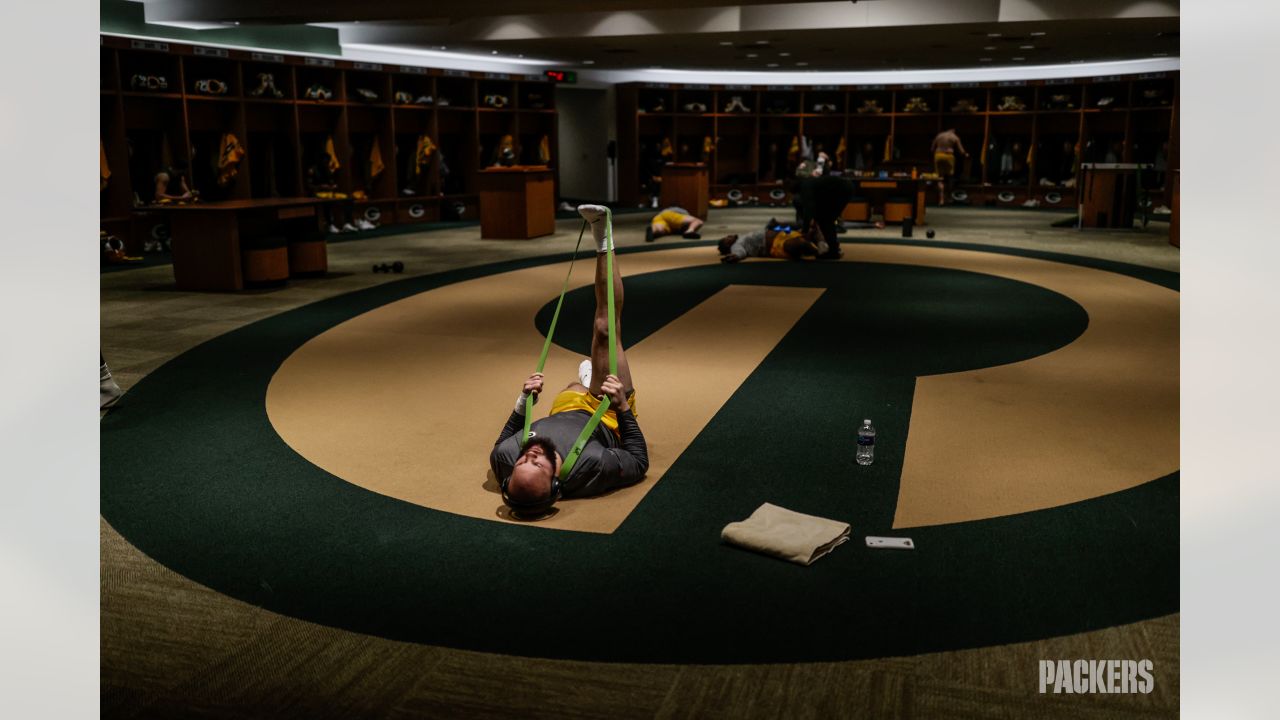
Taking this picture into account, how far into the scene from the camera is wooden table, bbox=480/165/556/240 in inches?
487

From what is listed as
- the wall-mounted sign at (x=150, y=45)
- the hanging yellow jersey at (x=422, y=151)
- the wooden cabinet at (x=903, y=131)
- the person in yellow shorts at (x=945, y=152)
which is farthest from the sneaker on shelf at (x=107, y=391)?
the wooden cabinet at (x=903, y=131)

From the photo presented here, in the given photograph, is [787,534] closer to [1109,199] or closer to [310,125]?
[1109,199]

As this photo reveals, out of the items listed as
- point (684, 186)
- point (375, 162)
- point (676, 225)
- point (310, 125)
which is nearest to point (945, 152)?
point (684, 186)

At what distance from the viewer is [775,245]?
33.3 feet

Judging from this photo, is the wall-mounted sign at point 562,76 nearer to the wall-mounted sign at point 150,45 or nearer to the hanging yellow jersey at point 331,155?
the hanging yellow jersey at point 331,155

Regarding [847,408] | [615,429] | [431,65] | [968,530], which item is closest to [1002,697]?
[968,530]

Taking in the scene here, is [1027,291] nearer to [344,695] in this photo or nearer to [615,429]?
[615,429]

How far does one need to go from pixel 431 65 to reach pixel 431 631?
47.7 ft

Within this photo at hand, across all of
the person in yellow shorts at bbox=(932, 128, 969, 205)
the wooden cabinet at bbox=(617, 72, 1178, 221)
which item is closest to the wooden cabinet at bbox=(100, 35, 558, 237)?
the wooden cabinet at bbox=(617, 72, 1178, 221)

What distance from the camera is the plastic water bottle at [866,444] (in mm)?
3758

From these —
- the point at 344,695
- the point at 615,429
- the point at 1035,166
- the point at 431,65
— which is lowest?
the point at 344,695

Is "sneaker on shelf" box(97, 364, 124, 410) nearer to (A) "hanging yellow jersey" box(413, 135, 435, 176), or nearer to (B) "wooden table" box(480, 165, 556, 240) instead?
(B) "wooden table" box(480, 165, 556, 240)

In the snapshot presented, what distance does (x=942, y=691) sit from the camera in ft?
7.30

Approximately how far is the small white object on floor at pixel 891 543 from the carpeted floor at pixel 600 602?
78 millimetres
